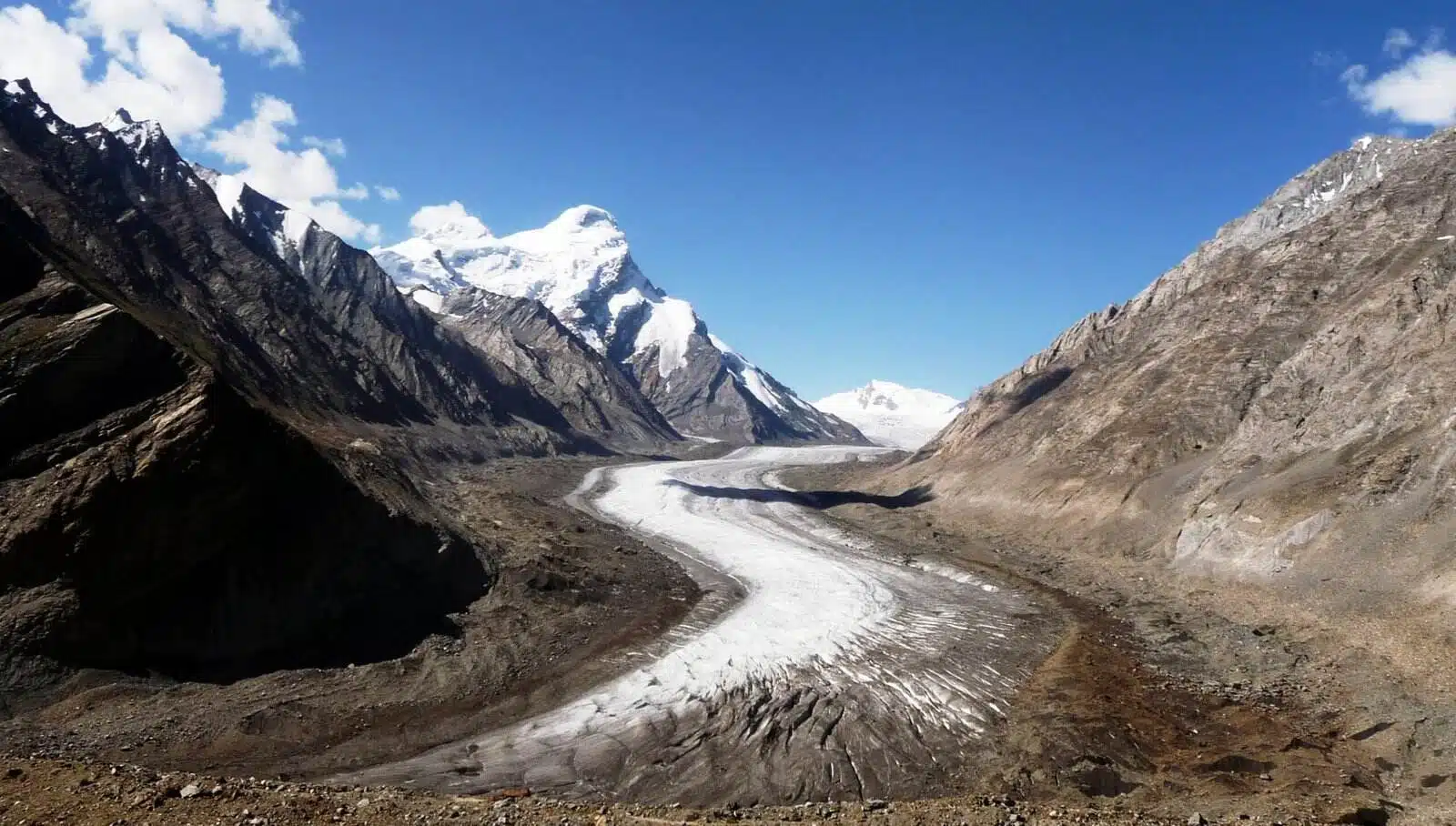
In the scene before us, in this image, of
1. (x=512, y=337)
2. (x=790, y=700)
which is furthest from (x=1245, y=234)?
(x=512, y=337)

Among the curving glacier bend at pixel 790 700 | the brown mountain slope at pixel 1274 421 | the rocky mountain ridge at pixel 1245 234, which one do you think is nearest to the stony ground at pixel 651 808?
the curving glacier bend at pixel 790 700

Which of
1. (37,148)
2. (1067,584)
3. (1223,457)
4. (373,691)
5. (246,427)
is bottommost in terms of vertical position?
(373,691)

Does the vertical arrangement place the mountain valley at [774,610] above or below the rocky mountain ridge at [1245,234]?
below

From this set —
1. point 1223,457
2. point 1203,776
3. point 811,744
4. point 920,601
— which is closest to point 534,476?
point 920,601

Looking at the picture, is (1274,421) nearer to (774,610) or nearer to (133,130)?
(774,610)

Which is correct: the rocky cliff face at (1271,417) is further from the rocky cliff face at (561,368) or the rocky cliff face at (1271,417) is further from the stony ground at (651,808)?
the rocky cliff face at (561,368)

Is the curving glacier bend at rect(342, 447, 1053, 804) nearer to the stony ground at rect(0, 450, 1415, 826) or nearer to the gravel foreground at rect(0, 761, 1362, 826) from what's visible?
the stony ground at rect(0, 450, 1415, 826)

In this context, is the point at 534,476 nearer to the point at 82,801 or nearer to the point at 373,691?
the point at 373,691

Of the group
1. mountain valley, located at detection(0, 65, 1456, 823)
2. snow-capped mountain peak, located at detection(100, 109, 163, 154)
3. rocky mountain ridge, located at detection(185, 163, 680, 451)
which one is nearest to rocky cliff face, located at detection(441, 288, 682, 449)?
rocky mountain ridge, located at detection(185, 163, 680, 451)
